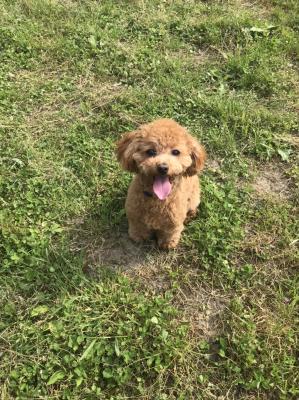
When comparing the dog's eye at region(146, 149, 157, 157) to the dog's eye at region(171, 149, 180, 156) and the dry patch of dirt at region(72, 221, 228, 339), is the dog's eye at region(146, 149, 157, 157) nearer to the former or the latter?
the dog's eye at region(171, 149, 180, 156)

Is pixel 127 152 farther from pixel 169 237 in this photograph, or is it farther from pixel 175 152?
pixel 169 237

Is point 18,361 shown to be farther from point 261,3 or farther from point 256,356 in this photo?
point 261,3

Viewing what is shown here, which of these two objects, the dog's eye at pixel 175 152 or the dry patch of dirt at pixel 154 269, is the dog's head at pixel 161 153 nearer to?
the dog's eye at pixel 175 152

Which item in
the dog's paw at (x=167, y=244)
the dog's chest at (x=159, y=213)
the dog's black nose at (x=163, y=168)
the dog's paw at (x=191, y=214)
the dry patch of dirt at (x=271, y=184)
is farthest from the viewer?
the dry patch of dirt at (x=271, y=184)

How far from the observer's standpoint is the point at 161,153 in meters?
2.99

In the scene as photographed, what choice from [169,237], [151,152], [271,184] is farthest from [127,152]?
[271,184]

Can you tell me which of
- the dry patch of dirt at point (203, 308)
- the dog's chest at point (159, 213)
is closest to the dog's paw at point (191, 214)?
the dog's chest at point (159, 213)

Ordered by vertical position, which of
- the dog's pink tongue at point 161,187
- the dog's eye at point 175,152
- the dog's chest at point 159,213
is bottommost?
the dog's chest at point 159,213

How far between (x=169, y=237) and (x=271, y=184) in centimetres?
130

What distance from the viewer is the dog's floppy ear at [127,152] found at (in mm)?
3062

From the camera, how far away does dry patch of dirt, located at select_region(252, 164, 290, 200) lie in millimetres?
4145

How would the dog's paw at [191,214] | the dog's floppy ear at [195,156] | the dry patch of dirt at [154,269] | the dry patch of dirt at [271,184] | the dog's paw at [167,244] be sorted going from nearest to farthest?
1. the dog's floppy ear at [195,156]
2. the dry patch of dirt at [154,269]
3. the dog's paw at [167,244]
4. the dog's paw at [191,214]
5. the dry patch of dirt at [271,184]

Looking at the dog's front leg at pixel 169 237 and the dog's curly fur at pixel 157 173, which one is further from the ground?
the dog's curly fur at pixel 157 173

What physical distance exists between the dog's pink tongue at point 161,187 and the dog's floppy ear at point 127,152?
21cm
